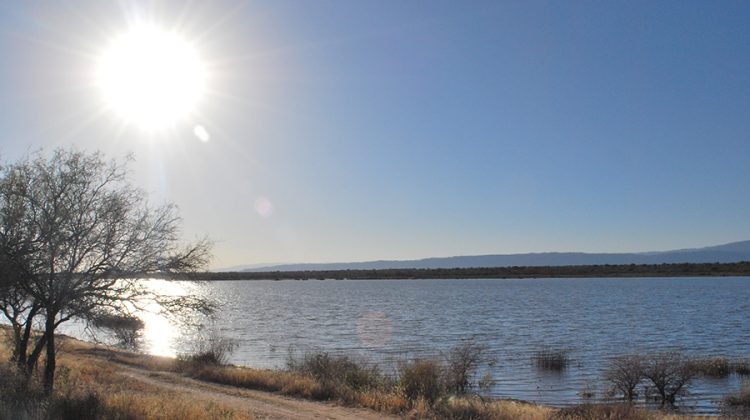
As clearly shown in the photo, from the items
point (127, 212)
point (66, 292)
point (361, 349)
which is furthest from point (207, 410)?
point (361, 349)

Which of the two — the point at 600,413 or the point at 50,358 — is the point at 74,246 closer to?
the point at 50,358

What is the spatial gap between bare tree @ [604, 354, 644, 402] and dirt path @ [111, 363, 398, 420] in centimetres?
961

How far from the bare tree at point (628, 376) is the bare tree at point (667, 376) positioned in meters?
0.29

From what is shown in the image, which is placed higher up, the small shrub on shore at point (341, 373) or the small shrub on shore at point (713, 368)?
the small shrub on shore at point (341, 373)

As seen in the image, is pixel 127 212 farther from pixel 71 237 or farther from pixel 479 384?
pixel 479 384

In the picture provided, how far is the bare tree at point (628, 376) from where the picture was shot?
20450 mm

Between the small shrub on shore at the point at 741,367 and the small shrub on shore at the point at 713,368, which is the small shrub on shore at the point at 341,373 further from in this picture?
the small shrub on shore at the point at 741,367

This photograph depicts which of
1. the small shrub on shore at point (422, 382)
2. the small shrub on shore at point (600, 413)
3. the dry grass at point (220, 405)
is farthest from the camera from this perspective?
the small shrub on shore at point (422, 382)

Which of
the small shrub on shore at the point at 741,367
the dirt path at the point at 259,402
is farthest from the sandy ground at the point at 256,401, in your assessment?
the small shrub on shore at the point at 741,367

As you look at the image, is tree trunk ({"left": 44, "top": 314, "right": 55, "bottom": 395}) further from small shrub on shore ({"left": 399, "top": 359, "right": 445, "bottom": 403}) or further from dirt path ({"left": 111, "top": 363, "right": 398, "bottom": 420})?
small shrub on shore ({"left": 399, "top": 359, "right": 445, "bottom": 403})

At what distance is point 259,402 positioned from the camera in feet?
58.3

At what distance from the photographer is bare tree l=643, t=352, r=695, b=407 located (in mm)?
20453

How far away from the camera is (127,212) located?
17.8 m

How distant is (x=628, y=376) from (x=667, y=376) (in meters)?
1.41
